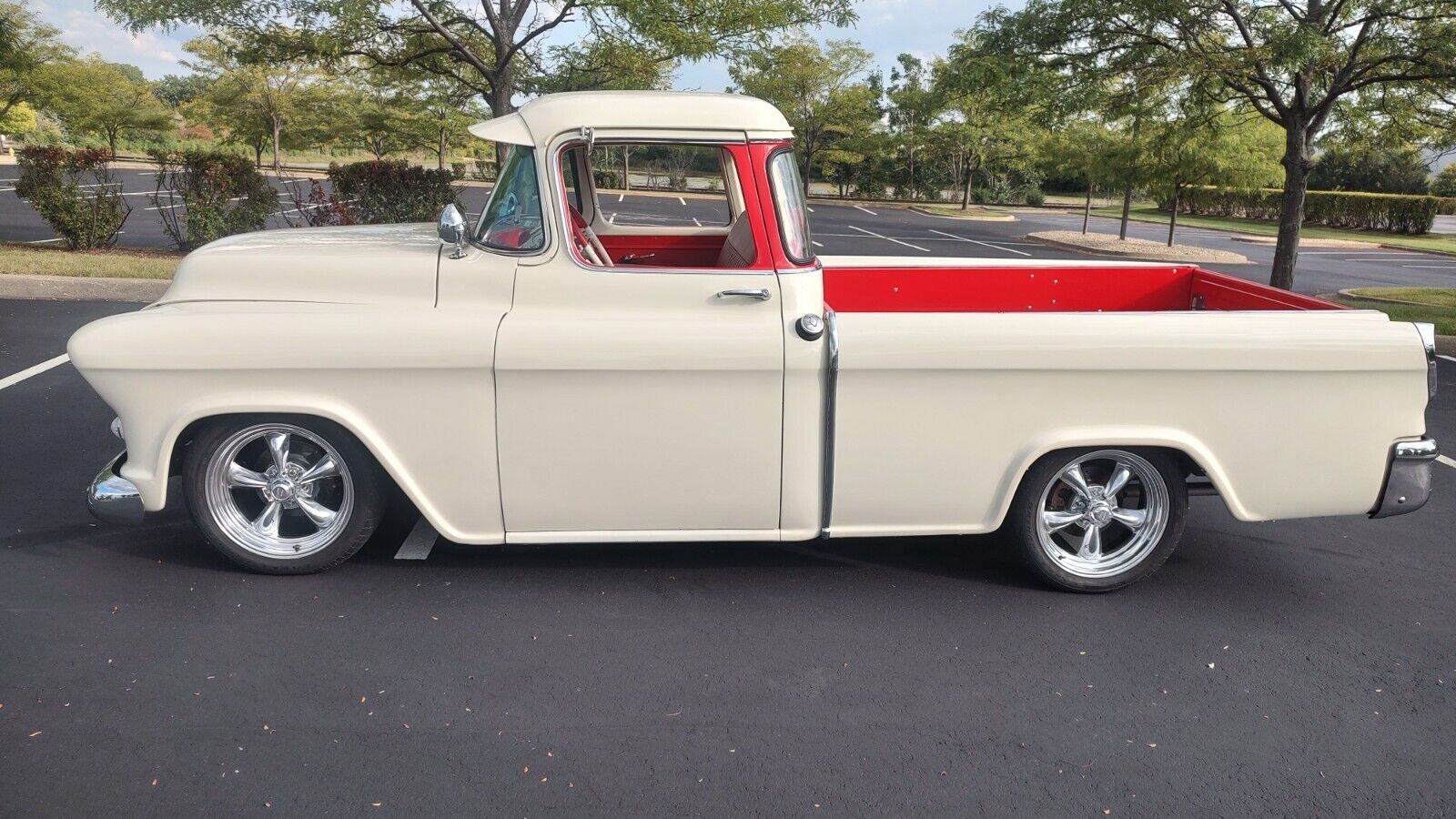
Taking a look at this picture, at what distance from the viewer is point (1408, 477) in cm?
417

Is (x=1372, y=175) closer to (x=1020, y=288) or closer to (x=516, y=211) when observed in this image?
(x=1020, y=288)

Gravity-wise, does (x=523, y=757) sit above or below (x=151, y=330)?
below

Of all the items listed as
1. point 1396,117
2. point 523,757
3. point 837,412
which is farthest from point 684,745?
point 1396,117

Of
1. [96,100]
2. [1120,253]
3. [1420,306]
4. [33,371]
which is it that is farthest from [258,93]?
[1420,306]

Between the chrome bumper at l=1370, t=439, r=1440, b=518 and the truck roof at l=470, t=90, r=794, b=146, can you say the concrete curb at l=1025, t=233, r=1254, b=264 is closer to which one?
the chrome bumper at l=1370, t=439, r=1440, b=518

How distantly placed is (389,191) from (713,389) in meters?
11.8

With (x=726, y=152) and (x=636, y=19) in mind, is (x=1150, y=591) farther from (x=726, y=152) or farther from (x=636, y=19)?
(x=636, y=19)

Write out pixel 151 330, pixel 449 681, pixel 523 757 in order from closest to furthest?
pixel 523 757, pixel 449 681, pixel 151 330

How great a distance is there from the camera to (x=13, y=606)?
4043mm

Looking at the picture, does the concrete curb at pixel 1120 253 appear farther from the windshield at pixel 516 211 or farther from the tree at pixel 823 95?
the windshield at pixel 516 211

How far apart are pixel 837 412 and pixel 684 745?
1.38 metres

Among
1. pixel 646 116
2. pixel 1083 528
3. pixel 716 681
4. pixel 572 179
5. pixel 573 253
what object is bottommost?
pixel 716 681

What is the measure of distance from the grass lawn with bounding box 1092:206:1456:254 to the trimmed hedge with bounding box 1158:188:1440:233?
0.44m

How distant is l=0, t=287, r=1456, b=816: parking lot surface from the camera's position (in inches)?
120
